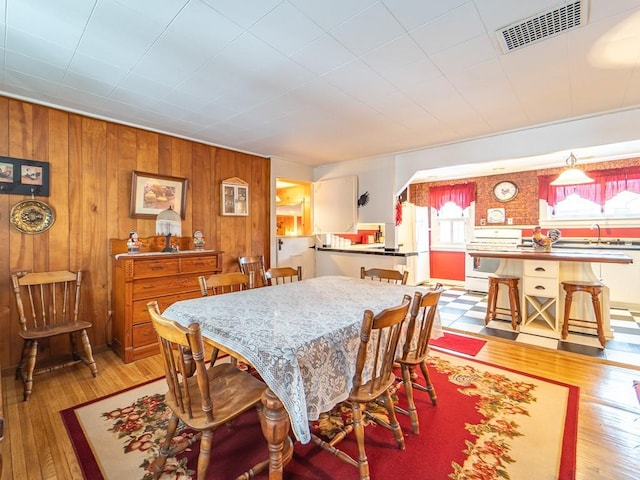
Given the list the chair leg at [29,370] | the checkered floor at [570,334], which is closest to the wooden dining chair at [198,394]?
the chair leg at [29,370]

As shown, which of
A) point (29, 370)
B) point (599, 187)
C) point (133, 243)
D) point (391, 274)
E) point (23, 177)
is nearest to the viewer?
point (29, 370)

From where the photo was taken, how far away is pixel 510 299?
12.1 ft

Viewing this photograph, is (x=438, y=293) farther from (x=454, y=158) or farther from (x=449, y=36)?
(x=454, y=158)

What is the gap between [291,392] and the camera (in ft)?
3.96

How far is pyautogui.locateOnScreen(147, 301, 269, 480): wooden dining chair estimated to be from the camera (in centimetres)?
121

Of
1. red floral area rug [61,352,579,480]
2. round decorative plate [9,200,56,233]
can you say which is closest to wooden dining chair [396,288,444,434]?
red floral area rug [61,352,579,480]

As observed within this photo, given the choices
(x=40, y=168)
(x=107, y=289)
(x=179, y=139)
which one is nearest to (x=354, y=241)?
(x=179, y=139)

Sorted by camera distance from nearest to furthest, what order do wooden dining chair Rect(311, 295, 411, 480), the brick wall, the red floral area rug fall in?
wooden dining chair Rect(311, 295, 411, 480)
the red floral area rug
the brick wall

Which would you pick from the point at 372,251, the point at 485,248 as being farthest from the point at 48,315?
the point at 485,248

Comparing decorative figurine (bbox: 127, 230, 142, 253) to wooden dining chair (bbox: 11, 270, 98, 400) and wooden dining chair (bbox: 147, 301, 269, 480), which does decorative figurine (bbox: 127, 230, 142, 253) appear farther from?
wooden dining chair (bbox: 147, 301, 269, 480)

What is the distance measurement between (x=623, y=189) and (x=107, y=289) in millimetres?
7557

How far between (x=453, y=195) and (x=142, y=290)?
594 centimetres

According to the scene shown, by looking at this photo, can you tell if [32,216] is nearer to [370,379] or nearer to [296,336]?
[296,336]

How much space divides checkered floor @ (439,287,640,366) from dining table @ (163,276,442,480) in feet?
7.50
